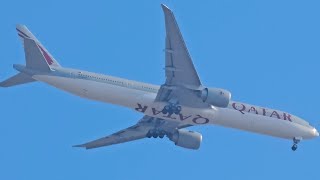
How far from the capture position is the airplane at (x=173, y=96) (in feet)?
212

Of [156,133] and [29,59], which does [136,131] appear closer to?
[156,133]

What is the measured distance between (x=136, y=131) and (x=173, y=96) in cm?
984

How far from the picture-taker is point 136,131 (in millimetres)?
75875

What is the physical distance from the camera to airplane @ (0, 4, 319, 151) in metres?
64.6

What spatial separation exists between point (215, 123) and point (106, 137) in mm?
10168

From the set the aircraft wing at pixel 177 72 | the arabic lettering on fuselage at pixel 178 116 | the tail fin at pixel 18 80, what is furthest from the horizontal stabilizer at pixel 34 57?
A: the aircraft wing at pixel 177 72

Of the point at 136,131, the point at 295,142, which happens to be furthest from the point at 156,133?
the point at 295,142

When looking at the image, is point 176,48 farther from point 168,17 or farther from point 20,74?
point 20,74

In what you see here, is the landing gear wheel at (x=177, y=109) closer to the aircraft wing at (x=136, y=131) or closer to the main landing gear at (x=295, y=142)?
the aircraft wing at (x=136, y=131)

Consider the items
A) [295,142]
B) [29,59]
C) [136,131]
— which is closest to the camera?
[29,59]

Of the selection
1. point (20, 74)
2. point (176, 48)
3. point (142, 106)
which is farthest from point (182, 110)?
point (20, 74)

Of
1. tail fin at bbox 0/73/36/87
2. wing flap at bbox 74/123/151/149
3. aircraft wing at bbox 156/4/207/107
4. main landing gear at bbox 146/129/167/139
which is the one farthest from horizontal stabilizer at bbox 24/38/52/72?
main landing gear at bbox 146/129/167/139

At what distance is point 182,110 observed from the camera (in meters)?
68.0

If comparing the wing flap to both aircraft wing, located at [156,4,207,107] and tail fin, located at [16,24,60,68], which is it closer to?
aircraft wing, located at [156,4,207,107]
